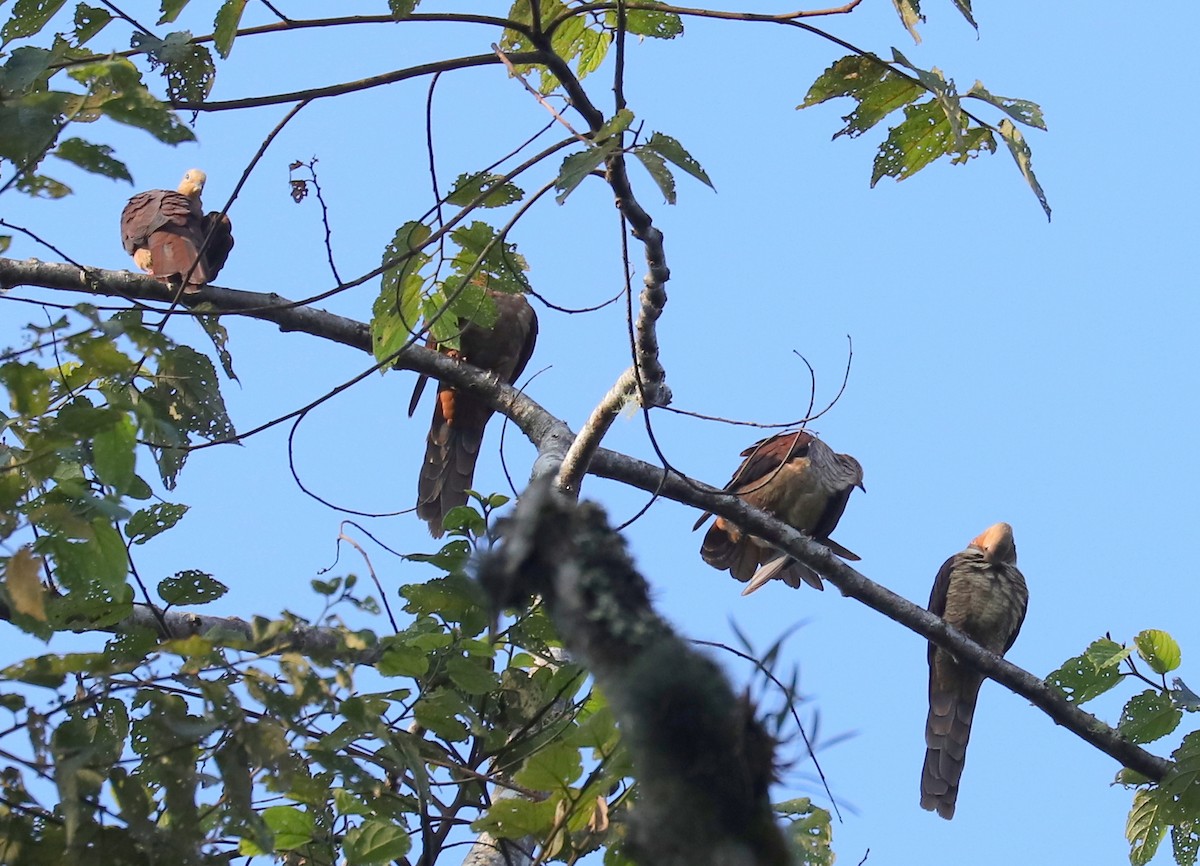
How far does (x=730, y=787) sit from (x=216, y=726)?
36.9 inches

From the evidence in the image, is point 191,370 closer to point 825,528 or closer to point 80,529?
point 80,529

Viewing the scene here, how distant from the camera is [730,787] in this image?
114 centimetres

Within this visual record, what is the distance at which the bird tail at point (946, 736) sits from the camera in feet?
19.7

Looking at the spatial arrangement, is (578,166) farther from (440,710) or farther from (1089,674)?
(1089,674)

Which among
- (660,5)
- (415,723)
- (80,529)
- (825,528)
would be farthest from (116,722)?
(825,528)

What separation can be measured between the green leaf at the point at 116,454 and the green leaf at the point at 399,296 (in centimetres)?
83

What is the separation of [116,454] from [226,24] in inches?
35.4

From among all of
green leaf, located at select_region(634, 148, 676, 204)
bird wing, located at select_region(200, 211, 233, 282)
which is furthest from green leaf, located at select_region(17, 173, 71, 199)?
bird wing, located at select_region(200, 211, 233, 282)

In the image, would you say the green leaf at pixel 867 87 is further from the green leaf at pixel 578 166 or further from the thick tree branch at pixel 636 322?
the green leaf at pixel 578 166

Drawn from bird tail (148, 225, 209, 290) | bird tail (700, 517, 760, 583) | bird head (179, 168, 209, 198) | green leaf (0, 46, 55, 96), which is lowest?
green leaf (0, 46, 55, 96)

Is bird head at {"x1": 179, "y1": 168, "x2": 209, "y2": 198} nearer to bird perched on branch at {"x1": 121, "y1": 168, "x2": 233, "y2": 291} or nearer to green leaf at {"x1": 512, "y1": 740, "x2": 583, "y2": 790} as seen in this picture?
→ bird perched on branch at {"x1": 121, "y1": 168, "x2": 233, "y2": 291}

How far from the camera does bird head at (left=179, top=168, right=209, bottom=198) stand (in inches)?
264

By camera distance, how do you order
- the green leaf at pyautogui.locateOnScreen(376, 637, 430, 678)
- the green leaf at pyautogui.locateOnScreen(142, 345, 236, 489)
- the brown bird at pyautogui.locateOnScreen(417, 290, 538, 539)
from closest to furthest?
1. the green leaf at pyautogui.locateOnScreen(376, 637, 430, 678)
2. the green leaf at pyautogui.locateOnScreen(142, 345, 236, 489)
3. the brown bird at pyautogui.locateOnScreen(417, 290, 538, 539)

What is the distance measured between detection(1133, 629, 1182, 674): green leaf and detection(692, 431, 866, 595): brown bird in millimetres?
2720
